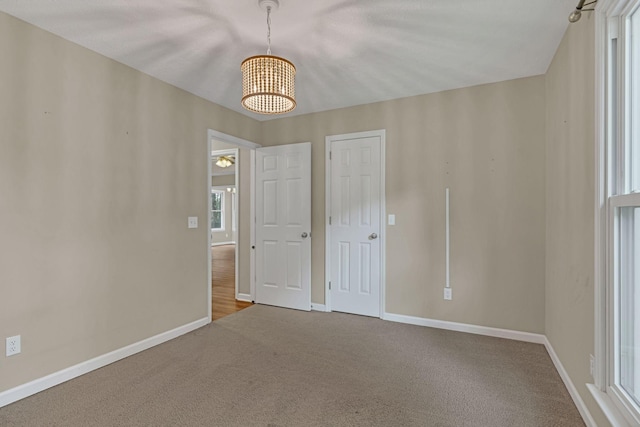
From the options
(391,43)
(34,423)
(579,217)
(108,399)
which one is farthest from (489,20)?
(34,423)

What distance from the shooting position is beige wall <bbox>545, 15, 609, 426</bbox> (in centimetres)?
176

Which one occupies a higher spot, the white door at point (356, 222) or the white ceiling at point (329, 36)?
the white ceiling at point (329, 36)

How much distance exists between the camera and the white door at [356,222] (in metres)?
3.62

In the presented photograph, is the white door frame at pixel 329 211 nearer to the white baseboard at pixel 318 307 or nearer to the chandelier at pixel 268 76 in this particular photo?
the white baseboard at pixel 318 307

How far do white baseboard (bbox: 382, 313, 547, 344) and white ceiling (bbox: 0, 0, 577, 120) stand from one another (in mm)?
2372

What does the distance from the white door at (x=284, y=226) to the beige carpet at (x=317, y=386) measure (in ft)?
3.13

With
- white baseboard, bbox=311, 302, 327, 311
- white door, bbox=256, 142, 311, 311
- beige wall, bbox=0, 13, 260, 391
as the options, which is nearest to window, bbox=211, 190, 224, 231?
white door, bbox=256, 142, 311, 311

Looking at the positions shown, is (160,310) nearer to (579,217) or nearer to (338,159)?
(338,159)

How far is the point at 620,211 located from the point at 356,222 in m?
2.44

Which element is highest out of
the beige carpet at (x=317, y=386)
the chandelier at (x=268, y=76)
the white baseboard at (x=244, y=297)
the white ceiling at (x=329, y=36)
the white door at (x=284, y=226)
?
the white ceiling at (x=329, y=36)

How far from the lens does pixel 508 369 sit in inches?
95.4

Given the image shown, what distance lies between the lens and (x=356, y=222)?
12.2 feet

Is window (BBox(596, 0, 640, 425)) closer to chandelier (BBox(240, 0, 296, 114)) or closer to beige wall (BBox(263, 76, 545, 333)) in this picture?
beige wall (BBox(263, 76, 545, 333))

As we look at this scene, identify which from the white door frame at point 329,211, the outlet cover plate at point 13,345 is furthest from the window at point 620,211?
the outlet cover plate at point 13,345
